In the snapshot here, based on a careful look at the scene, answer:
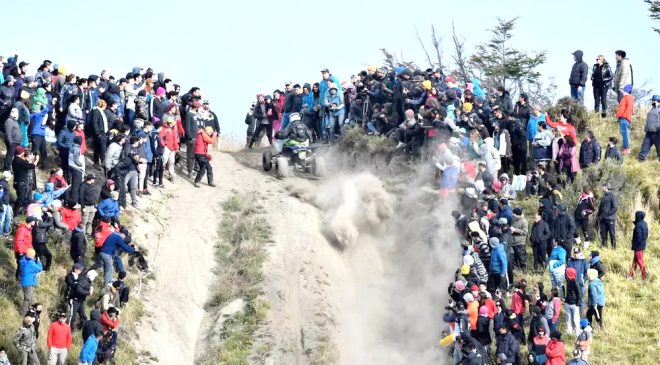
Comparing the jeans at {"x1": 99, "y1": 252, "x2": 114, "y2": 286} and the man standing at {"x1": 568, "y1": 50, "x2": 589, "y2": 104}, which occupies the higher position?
the man standing at {"x1": 568, "y1": 50, "x2": 589, "y2": 104}

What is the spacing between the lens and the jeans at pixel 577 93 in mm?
34812

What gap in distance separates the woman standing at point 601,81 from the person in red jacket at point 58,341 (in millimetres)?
18587

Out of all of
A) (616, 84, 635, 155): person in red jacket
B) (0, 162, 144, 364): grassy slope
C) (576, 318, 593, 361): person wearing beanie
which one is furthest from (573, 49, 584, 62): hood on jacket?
(0, 162, 144, 364): grassy slope

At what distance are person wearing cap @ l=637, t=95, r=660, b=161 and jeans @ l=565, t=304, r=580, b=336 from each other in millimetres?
8478

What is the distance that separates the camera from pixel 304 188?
33.4 metres

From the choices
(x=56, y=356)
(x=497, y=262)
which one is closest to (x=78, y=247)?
(x=56, y=356)

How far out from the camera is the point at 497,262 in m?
26.1

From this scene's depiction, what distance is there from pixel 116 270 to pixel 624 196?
14051 mm

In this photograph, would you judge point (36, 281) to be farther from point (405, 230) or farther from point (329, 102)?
point (329, 102)

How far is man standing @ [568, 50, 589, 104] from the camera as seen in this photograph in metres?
33.9

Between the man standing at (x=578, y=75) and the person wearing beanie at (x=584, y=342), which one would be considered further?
the man standing at (x=578, y=75)

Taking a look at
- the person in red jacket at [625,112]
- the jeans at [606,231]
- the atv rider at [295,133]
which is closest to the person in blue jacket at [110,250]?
the atv rider at [295,133]

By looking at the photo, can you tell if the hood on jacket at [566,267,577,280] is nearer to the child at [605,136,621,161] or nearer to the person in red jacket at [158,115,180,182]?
the child at [605,136,621,161]

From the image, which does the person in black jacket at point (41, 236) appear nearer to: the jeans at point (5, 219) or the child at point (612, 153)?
the jeans at point (5, 219)
